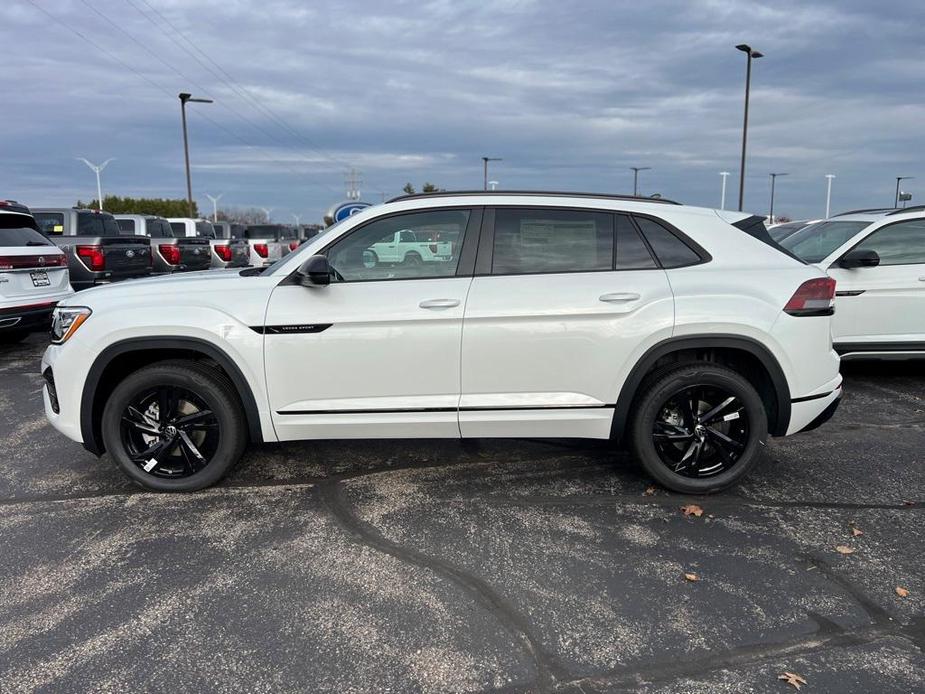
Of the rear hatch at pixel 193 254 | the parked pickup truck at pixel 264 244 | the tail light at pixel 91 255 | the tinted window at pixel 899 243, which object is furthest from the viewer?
the parked pickup truck at pixel 264 244

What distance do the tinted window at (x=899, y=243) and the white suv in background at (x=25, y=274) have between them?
915cm

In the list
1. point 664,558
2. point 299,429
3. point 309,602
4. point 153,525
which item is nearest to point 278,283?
point 299,429

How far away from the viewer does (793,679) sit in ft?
8.09

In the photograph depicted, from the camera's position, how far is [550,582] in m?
3.14

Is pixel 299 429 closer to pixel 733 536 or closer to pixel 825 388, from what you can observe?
pixel 733 536

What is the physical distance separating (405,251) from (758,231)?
7.04ft

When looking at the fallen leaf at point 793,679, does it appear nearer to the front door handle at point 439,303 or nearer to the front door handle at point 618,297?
the front door handle at point 618,297

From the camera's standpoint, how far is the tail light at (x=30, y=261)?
7.63m

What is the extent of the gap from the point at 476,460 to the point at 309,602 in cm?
193

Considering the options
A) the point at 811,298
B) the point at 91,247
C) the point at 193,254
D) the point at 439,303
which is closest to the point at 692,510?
the point at 811,298

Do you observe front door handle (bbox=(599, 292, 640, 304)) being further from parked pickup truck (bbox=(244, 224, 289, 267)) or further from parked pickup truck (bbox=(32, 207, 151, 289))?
parked pickup truck (bbox=(244, 224, 289, 267))

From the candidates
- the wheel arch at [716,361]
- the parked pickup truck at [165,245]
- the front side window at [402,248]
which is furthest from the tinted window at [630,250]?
the parked pickup truck at [165,245]

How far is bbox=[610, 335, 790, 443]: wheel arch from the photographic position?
3.86 meters

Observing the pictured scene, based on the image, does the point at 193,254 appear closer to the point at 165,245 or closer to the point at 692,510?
the point at 165,245
